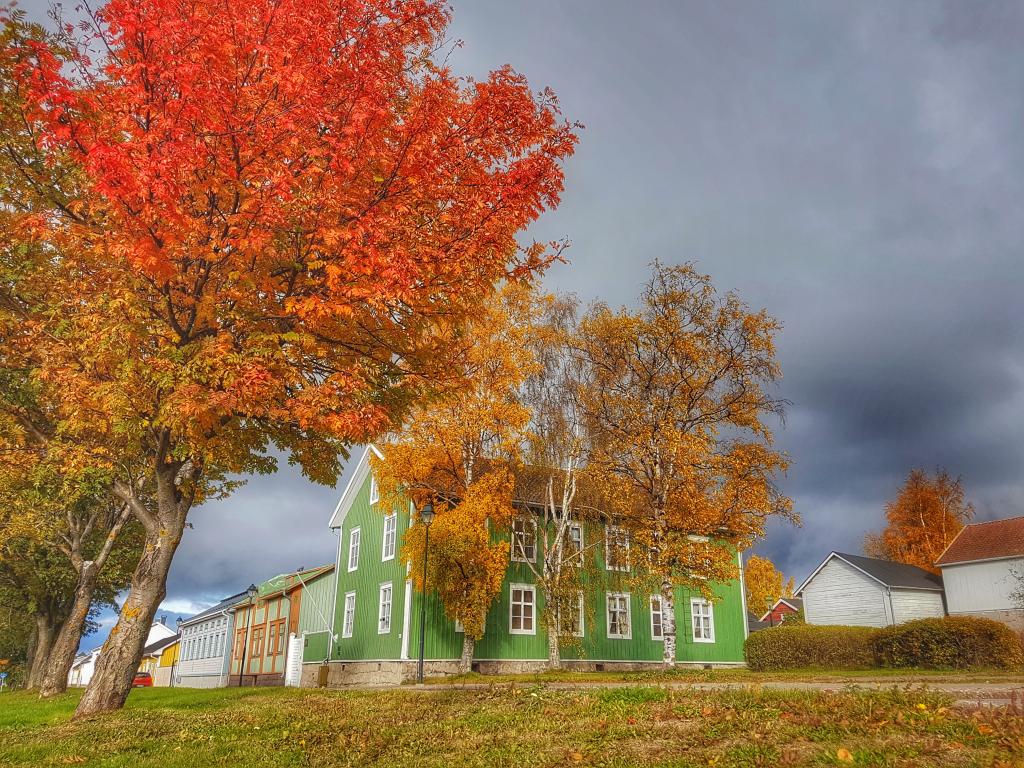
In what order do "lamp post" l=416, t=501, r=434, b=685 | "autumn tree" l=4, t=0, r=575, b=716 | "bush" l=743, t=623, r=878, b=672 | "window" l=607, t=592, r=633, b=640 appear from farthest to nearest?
"window" l=607, t=592, r=633, b=640 < "bush" l=743, t=623, r=878, b=672 < "lamp post" l=416, t=501, r=434, b=685 < "autumn tree" l=4, t=0, r=575, b=716

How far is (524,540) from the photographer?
A: 90.0 feet

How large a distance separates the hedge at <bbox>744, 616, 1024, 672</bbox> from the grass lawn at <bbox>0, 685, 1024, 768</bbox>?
19.8 m

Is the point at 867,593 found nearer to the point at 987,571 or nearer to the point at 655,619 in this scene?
the point at 987,571

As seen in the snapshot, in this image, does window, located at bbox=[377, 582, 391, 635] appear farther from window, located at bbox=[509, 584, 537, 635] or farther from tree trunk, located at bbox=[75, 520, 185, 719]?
tree trunk, located at bbox=[75, 520, 185, 719]

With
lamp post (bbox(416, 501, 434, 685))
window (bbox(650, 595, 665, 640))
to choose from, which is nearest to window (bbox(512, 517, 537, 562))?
lamp post (bbox(416, 501, 434, 685))

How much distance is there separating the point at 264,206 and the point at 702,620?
28769 millimetres

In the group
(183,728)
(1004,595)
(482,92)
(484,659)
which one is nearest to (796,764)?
(183,728)

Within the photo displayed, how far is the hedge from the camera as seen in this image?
22859mm

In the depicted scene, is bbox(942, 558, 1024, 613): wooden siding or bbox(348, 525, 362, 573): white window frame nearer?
bbox(348, 525, 362, 573): white window frame

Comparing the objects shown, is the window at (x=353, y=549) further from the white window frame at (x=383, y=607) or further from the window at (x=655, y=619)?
the window at (x=655, y=619)

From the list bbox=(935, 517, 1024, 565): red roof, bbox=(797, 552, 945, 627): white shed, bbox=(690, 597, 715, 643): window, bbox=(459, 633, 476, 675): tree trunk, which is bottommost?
bbox=(459, 633, 476, 675): tree trunk

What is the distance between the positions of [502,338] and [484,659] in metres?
11.7

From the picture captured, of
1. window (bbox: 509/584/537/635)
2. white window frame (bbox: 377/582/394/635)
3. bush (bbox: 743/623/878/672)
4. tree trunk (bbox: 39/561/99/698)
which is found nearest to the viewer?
tree trunk (bbox: 39/561/99/698)

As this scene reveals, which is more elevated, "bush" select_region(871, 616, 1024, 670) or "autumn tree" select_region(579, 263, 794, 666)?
"autumn tree" select_region(579, 263, 794, 666)
